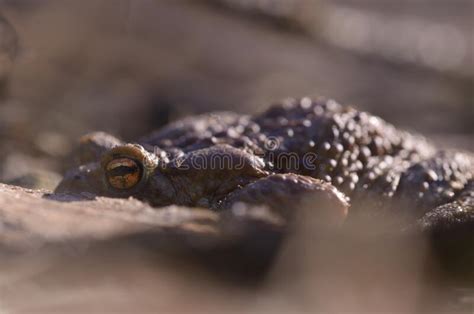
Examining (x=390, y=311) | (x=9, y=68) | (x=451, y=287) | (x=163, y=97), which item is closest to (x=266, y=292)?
(x=390, y=311)

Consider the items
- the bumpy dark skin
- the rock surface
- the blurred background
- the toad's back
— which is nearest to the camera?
the rock surface

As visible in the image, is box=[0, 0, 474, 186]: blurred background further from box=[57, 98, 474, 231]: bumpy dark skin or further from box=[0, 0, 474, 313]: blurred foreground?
box=[57, 98, 474, 231]: bumpy dark skin

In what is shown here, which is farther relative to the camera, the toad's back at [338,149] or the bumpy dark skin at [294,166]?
the toad's back at [338,149]

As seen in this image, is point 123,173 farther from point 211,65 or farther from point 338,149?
point 211,65

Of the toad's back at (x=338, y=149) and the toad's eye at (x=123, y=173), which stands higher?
the toad's back at (x=338, y=149)

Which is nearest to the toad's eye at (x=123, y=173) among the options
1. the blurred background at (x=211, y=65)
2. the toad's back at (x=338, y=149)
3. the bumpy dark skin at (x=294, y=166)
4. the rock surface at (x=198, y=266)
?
the bumpy dark skin at (x=294, y=166)

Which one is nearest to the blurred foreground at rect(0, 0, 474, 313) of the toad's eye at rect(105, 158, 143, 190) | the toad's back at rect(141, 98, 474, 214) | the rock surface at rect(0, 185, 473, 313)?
the rock surface at rect(0, 185, 473, 313)

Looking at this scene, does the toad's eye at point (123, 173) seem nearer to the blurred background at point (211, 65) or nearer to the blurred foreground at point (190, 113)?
the blurred foreground at point (190, 113)
